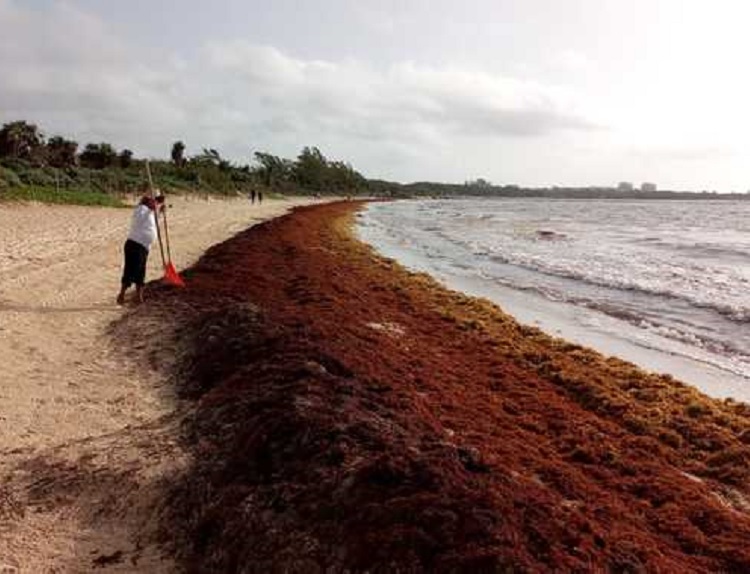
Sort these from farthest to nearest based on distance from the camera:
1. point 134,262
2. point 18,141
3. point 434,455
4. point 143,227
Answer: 1. point 18,141
2. point 143,227
3. point 134,262
4. point 434,455

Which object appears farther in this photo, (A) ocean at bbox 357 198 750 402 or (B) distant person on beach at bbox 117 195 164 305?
(B) distant person on beach at bbox 117 195 164 305

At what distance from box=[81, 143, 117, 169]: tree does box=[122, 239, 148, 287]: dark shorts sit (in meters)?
49.0

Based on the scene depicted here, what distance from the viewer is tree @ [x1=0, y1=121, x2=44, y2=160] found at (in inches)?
1761

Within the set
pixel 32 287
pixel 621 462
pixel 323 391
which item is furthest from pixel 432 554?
pixel 32 287

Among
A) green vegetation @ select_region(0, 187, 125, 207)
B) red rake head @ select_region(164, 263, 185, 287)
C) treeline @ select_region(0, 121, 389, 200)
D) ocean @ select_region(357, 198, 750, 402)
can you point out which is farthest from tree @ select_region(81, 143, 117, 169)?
red rake head @ select_region(164, 263, 185, 287)

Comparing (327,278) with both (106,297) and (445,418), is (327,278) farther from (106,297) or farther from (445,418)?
(445,418)

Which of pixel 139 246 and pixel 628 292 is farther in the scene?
pixel 628 292

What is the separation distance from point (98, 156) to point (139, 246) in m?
50.9

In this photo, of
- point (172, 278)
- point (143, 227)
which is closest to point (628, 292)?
point (172, 278)

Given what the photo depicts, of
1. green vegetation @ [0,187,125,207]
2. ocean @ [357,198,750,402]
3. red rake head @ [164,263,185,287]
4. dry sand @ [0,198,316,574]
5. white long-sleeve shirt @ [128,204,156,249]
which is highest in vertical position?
white long-sleeve shirt @ [128,204,156,249]

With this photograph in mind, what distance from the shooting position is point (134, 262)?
10773 mm

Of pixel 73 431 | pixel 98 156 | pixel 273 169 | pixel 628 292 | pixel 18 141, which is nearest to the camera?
pixel 73 431

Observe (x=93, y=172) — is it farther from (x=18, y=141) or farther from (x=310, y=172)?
(x=310, y=172)

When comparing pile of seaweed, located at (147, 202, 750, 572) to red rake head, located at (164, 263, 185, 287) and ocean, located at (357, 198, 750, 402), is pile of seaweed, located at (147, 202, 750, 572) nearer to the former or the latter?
ocean, located at (357, 198, 750, 402)
